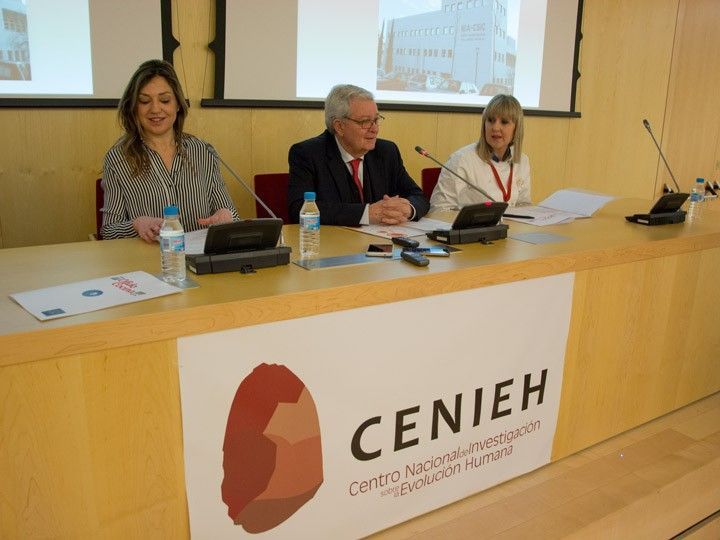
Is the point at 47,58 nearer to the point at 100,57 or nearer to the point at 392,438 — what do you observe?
the point at 100,57

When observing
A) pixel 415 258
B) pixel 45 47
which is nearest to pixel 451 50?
pixel 45 47

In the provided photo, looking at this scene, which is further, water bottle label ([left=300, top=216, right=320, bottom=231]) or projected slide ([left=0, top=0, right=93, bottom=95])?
projected slide ([left=0, top=0, right=93, bottom=95])

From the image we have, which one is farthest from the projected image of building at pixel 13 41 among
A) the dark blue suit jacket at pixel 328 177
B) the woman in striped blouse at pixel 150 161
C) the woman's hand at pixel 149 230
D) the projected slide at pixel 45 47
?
the woman's hand at pixel 149 230

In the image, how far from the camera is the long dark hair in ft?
6.97

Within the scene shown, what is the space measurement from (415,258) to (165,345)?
0.68m

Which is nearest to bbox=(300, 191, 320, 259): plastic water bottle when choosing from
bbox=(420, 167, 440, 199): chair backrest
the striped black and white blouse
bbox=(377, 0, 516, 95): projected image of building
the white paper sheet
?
the white paper sheet

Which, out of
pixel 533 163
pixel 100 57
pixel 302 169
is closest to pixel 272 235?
pixel 302 169

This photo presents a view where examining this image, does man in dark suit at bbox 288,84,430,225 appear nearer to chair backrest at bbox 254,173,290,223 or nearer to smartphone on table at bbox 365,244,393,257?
chair backrest at bbox 254,173,290,223

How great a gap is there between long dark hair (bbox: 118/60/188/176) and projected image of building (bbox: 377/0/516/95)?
5.88 feet

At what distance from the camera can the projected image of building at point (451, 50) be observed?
12.3ft

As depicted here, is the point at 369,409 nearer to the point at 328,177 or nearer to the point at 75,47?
the point at 328,177

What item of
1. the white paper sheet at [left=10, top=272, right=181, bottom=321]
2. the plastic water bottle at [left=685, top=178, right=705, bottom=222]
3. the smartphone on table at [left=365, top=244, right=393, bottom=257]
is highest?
the plastic water bottle at [left=685, top=178, right=705, bottom=222]

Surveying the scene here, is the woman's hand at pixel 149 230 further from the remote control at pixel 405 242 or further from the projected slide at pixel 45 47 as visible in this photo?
the projected slide at pixel 45 47

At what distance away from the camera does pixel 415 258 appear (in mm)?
1637
